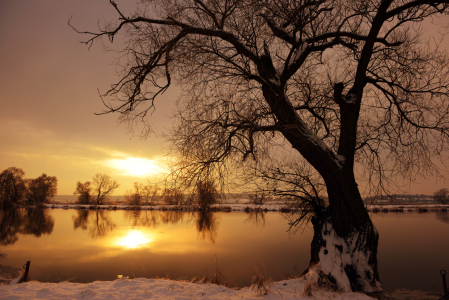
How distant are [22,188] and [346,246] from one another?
67.7m

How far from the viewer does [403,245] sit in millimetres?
13984

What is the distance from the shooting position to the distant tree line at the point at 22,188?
2056 inches

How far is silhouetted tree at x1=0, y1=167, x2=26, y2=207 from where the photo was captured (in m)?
52.2

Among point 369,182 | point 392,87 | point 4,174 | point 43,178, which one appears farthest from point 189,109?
point 43,178

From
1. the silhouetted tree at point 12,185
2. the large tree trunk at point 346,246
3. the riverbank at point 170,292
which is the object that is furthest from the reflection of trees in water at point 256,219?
the silhouetted tree at point 12,185

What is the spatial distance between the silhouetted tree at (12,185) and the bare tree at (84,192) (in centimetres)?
1024

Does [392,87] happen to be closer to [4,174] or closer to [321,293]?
[321,293]

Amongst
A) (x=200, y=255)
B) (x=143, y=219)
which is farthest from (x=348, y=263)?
(x=143, y=219)

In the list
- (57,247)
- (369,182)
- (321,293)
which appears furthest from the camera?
(57,247)

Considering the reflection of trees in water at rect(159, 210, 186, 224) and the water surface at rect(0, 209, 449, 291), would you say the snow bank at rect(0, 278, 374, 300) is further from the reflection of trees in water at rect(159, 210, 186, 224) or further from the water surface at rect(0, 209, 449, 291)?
the reflection of trees in water at rect(159, 210, 186, 224)

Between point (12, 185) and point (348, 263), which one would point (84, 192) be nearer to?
point (12, 185)

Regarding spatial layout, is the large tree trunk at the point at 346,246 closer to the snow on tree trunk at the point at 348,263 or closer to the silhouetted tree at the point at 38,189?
the snow on tree trunk at the point at 348,263

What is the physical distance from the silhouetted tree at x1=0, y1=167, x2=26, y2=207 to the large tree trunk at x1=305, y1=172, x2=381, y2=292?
6154 cm

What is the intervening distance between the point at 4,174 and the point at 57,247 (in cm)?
5262
